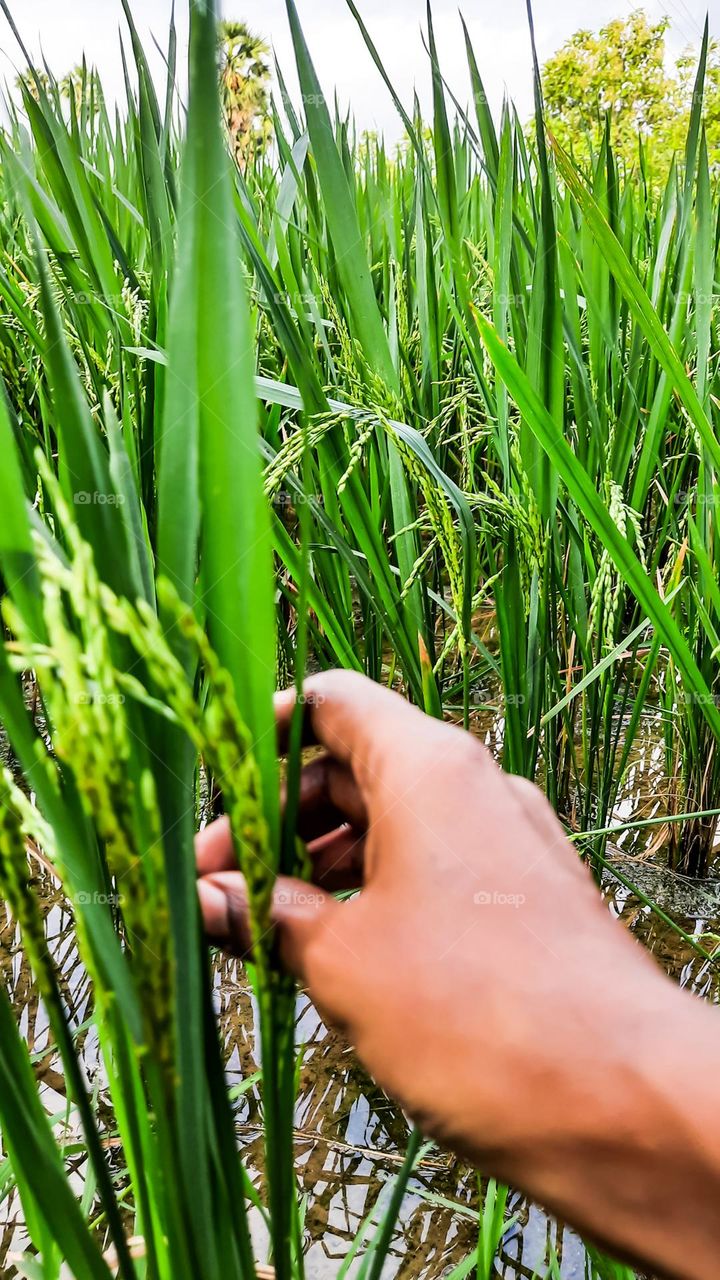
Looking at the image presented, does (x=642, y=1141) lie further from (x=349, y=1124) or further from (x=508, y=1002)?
(x=349, y=1124)

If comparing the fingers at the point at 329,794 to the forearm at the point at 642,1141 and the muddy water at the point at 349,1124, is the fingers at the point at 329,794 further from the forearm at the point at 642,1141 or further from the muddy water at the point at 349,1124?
the muddy water at the point at 349,1124

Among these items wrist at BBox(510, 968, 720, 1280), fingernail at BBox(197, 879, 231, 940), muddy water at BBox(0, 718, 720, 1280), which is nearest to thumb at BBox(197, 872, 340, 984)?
fingernail at BBox(197, 879, 231, 940)

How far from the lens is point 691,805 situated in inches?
52.3

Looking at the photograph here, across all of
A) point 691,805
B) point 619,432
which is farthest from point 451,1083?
point 691,805

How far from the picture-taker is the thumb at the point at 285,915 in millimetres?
366

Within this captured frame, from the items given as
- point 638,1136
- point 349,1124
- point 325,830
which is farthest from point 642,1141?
point 349,1124

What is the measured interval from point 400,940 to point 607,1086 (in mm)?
97

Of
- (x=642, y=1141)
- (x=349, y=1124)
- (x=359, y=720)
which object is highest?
(x=359, y=720)

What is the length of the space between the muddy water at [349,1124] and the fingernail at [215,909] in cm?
42

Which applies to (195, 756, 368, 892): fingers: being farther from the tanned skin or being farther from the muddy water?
the muddy water

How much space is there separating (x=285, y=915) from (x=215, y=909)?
5cm

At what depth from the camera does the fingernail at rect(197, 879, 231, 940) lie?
0.41m

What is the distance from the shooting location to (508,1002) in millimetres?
348

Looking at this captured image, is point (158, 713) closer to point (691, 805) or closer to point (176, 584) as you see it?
point (176, 584)
